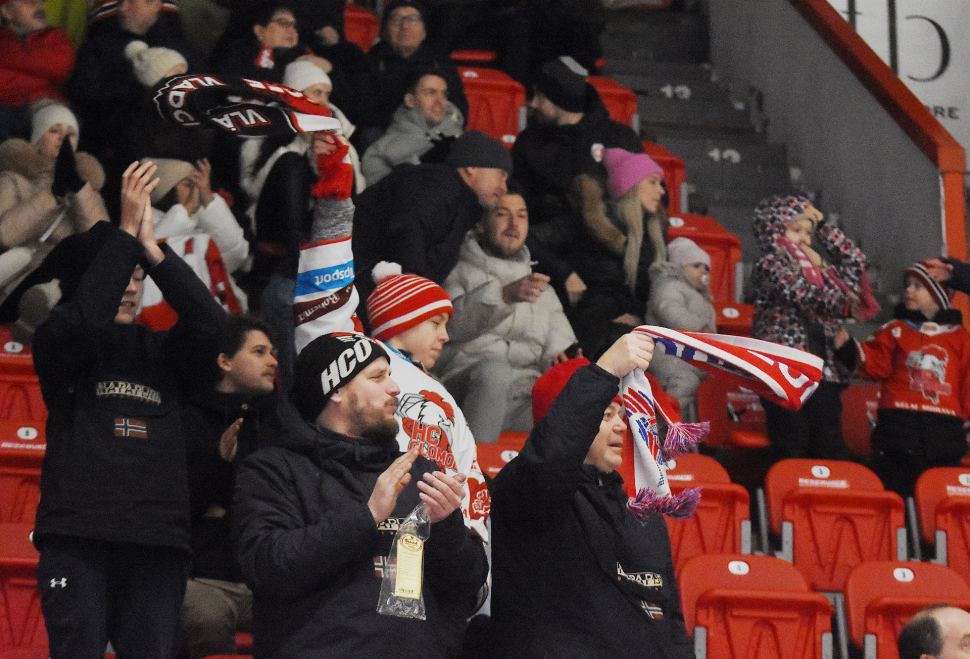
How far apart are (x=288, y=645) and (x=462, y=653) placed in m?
0.76

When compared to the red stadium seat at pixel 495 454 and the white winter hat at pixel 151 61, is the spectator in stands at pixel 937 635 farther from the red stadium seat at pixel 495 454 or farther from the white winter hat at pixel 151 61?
the white winter hat at pixel 151 61

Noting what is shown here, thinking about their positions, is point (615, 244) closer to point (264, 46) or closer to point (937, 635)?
point (264, 46)

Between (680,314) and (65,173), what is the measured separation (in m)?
2.50

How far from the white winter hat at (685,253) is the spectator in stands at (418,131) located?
1.11m

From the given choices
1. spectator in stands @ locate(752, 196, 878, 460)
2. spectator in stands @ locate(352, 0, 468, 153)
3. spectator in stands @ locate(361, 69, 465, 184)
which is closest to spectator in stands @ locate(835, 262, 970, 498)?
spectator in stands @ locate(752, 196, 878, 460)

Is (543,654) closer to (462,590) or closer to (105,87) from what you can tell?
(462,590)

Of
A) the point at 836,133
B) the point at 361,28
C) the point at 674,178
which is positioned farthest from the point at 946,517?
the point at 361,28

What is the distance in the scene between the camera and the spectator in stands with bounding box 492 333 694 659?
9.26 feet

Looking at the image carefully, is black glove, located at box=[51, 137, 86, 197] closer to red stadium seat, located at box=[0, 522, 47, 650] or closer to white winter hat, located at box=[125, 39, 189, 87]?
white winter hat, located at box=[125, 39, 189, 87]

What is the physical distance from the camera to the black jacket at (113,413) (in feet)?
10.3

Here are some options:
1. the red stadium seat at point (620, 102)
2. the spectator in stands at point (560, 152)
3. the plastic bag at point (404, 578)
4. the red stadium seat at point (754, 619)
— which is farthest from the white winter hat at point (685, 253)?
the plastic bag at point (404, 578)

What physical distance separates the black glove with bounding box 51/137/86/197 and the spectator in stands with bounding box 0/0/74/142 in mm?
968

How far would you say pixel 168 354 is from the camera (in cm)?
343

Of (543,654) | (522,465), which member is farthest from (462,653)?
(522,465)
